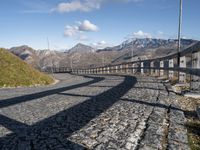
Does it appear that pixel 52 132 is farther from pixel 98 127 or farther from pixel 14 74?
pixel 14 74

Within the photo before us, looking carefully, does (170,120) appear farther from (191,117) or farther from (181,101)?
(181,101)

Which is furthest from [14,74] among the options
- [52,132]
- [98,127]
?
[98,127]

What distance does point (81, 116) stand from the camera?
8.97 m

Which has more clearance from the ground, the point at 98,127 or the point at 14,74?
the point at 14,74


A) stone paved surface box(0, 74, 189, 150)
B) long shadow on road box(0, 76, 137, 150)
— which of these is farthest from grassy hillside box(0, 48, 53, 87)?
long shadow on road box(0, 76, 137, 150)

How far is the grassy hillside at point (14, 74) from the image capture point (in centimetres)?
2975

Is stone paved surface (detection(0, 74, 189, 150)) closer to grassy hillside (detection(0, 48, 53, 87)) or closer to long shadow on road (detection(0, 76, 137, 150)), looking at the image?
long shadow on road (detection(0, 76, 137, 150))

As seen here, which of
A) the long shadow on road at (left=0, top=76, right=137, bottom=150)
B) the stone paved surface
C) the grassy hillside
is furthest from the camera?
the grassy hillside

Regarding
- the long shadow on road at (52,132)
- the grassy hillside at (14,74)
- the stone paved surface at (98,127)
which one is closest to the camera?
the stone paved surface at (98,127)

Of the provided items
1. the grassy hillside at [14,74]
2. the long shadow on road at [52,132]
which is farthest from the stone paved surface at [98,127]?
the grassy hillside at [14,74]

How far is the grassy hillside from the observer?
29.7 m

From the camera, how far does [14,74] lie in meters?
32.4

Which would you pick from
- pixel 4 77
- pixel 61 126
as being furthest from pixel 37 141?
pixel 4 77

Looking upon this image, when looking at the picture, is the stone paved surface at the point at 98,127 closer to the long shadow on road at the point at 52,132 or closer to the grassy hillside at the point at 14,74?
the long shadow on road at the point at 52,132
